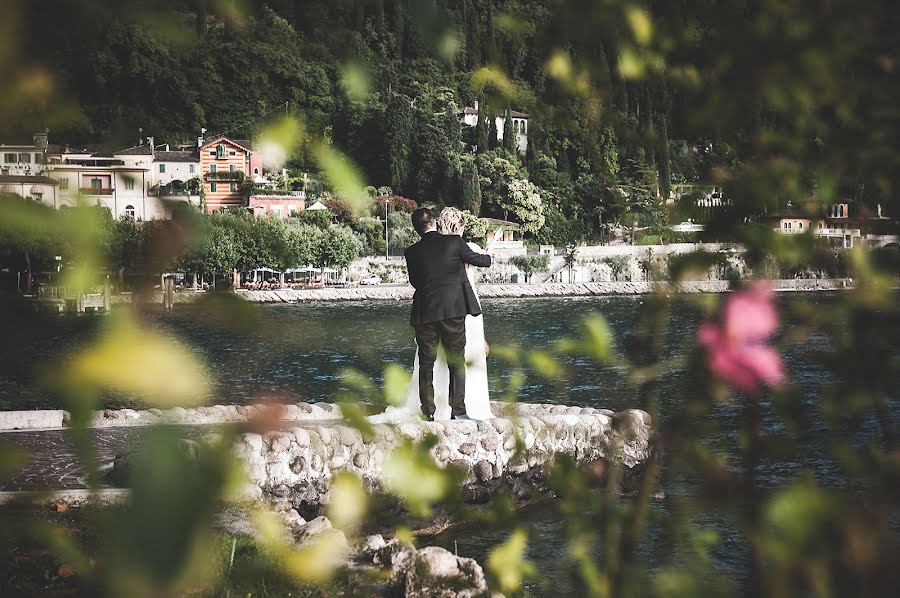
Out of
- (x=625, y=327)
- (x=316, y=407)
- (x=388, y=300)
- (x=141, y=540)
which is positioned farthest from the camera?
(x=388, y=300)

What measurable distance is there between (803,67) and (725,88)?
0.08 m

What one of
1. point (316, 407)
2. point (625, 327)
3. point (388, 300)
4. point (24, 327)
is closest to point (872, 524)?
point (24, 327)

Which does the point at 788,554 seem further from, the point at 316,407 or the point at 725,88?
the point at 316,407

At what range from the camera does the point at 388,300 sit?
82938 millimetres

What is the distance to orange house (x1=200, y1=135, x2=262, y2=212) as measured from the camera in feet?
4.43

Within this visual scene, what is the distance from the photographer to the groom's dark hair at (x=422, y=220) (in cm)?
795

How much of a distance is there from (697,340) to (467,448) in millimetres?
7517

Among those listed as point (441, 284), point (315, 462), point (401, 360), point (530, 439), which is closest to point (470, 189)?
point (401, 360)

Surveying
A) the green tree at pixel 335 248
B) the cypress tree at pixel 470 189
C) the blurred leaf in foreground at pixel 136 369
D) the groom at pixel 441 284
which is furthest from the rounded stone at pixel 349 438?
the cypress tree at pixel 470 189

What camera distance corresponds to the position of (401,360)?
35.6 metres

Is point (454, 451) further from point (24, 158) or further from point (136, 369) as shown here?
point (136, 369)

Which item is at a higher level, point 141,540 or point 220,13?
point 220,13

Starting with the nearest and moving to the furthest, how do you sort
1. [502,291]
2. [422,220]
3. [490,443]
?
1. [422,220]
2. [490,443]
3. [502,291]

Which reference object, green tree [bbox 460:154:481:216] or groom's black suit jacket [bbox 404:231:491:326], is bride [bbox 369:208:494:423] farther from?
green tree [bbox 460:154:481:216]
